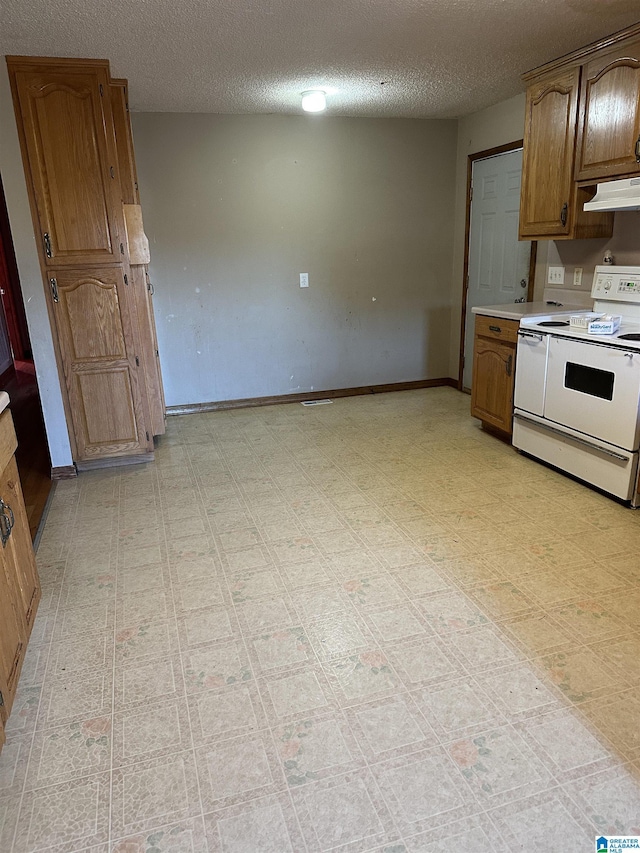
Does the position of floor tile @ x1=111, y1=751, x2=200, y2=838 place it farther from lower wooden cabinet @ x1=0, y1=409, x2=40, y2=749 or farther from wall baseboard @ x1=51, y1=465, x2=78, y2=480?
wall baseboard @ x1=51, y1=465, x2=78, y2=480

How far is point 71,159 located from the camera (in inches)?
129

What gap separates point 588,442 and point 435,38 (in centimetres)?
231

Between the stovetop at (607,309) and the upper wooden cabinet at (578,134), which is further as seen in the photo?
the stovetop at (607,309)

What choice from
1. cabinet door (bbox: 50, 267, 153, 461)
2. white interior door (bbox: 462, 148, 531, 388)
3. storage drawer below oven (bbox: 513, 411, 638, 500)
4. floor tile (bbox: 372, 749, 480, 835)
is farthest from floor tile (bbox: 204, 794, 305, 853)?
white interior door (bbox: 462, 148, 531, 388)

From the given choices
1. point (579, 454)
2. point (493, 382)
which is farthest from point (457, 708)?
point (493, 382)

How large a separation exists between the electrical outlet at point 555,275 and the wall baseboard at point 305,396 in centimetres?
164

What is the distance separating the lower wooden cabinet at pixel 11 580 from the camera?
1700 millimetres

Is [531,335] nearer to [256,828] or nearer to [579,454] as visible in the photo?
A: [579,454]

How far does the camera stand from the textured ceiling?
8.41 feet

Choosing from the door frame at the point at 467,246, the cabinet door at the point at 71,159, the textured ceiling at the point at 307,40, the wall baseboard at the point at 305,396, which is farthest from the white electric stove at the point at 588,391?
the cabinet door at the point at 71,159

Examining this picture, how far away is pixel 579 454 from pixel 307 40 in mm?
2699

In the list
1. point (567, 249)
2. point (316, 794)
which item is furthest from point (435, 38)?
point (316, 794)

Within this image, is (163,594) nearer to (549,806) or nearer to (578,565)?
(549,806)

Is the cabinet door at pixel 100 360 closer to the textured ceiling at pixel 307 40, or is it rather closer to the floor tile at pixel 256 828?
the textured ceiling at pixel 307 40
